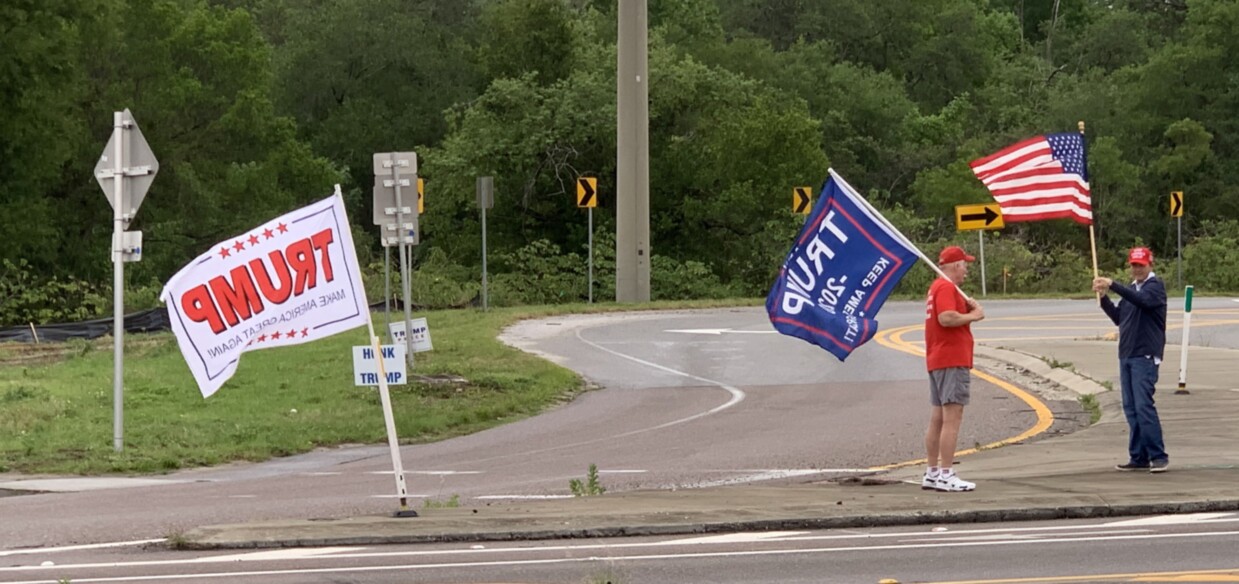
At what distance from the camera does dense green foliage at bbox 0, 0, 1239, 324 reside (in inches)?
1871

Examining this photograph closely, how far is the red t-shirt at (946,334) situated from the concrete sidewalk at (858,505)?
935 mm

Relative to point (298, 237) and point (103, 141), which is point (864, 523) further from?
point (103, 141)

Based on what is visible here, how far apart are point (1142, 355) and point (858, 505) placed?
10.6 feet

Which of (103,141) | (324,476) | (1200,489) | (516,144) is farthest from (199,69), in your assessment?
(1200,489)

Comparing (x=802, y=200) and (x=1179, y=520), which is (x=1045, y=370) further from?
(x=802, y=200)

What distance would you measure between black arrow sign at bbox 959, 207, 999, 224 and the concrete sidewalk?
78.0 ft

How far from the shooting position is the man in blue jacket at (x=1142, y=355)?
44.7 feet

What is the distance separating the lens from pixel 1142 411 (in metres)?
13.6

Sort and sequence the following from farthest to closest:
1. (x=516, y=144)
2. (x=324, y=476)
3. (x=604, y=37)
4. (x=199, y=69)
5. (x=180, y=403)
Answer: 1. (x=604, y=37)
2. (x=199, y=69)
3. (x=516, y=144)
4. (x=180, y=403)
5. (x=324, y=476)

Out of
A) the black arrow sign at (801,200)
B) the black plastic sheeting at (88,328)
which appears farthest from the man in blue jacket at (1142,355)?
the black arrow sign at (801,200)

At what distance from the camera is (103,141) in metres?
52.6

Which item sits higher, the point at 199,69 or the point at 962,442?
the point at 199,69

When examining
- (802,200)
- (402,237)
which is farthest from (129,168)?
(802,200)

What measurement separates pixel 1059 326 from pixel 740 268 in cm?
1933
